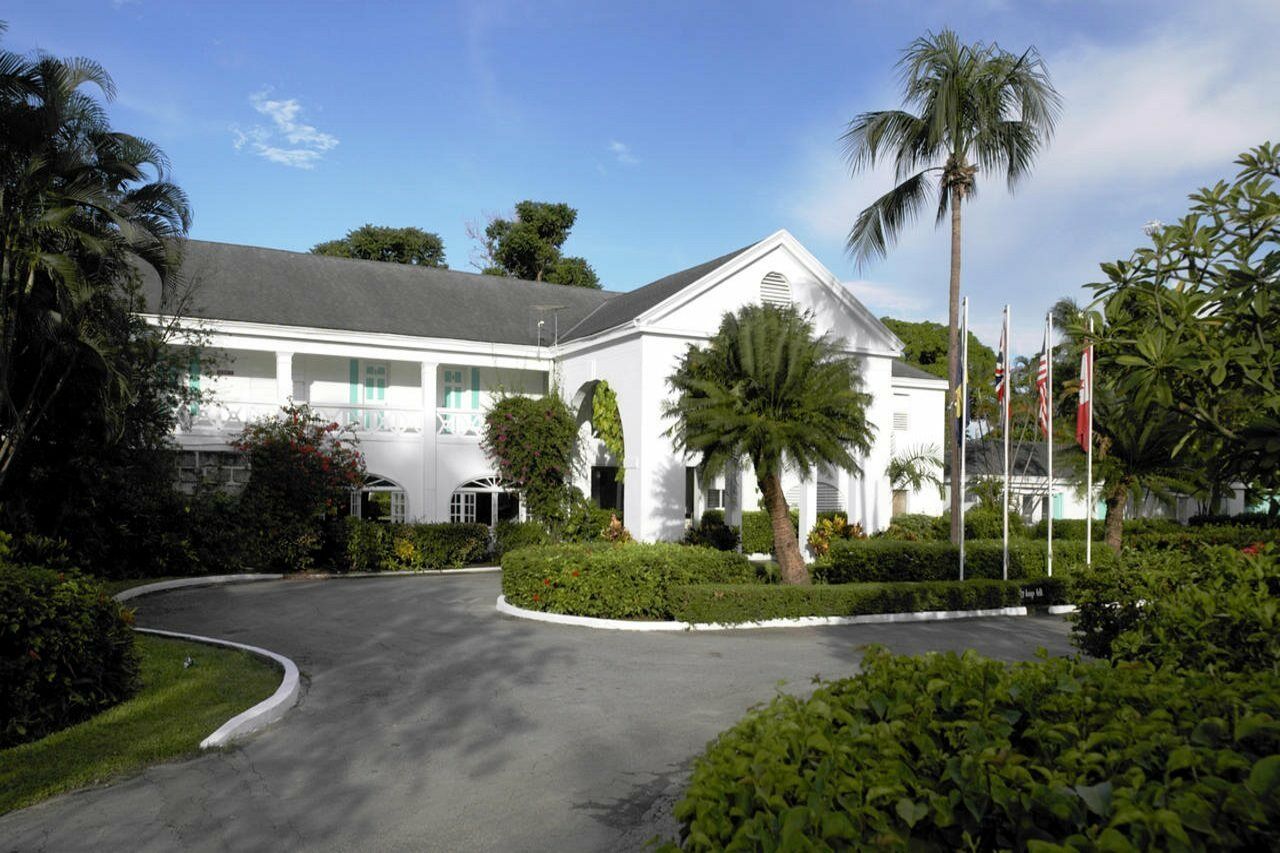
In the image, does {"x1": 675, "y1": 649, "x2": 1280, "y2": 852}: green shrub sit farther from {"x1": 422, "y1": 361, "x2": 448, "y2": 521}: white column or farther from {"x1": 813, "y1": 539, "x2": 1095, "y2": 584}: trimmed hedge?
{"x1": 422, "y1": 361, "x2": 448, "y2": 521}: white column

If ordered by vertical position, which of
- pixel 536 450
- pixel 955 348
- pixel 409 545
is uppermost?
pixel 955 348

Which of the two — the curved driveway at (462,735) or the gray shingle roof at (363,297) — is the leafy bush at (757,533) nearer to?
the gray shingle roof at (363,297)

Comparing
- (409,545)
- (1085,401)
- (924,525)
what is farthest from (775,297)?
(409,545)

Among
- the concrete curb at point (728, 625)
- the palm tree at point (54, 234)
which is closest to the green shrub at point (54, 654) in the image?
the palm tree at point (54, 234)

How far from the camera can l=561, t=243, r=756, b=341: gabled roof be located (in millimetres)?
24109

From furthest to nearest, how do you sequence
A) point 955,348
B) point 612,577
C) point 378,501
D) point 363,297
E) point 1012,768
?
point 363,297 < point 378,501 < point 955,348 < point 612,577 < point 1012,768

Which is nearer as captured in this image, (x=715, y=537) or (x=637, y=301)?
(x=715, y=537)

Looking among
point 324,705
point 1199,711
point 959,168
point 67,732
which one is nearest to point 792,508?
point 959,168

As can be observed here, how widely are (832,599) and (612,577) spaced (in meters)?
3.65

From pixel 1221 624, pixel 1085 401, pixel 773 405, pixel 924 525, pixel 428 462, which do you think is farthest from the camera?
pixel 924 525

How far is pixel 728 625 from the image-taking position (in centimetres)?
1459

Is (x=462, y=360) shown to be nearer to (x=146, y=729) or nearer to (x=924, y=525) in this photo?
(x=924, y=525)

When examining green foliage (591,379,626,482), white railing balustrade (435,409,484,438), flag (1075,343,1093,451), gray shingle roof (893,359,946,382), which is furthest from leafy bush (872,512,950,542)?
white railing balustrade (435,409,484,438)

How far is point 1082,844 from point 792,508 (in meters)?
26.4
